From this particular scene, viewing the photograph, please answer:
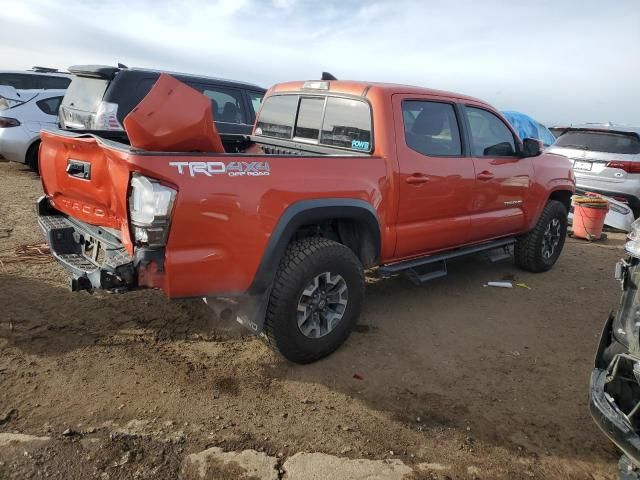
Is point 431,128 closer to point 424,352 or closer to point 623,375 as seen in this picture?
point 424,352

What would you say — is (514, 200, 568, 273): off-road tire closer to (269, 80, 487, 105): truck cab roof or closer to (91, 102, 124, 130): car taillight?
(269, 80, 487, 105): truck cab roof

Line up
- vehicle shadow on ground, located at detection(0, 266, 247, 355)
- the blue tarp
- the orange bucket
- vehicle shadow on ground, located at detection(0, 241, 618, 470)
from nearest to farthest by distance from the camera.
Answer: vehicle shadow on ground, located at detection(0, 241, 618, 470)
vehicle shadow on ground, located at detection(0, 266, 247, 355)
the orange bucket
the blue tarp

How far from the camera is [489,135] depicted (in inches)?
188

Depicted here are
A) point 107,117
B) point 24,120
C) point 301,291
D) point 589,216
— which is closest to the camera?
point 301,291

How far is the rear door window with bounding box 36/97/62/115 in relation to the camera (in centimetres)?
919

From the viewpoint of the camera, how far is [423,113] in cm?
409

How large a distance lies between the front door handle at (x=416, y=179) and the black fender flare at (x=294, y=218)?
1.63ft

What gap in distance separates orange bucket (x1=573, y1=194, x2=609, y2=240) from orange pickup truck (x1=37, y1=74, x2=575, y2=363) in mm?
2965

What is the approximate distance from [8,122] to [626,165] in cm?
1064

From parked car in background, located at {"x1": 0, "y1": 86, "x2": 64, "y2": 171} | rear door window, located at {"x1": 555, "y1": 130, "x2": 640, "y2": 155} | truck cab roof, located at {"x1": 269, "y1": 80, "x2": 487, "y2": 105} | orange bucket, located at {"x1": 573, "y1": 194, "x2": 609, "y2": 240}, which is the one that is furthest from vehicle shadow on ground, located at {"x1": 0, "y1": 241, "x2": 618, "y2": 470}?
parked car in background, located at {"x1": 0, "y1": 86, "x2": 64, "y2": 171}

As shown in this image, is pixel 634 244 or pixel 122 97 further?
pixel 122 97

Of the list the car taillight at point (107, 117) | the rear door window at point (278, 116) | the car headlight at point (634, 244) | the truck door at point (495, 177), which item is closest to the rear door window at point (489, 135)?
the truck door at point (495, 177)

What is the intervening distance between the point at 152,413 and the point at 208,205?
123 cm

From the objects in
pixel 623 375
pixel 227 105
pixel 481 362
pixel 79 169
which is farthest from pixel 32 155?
pixel 623 375
